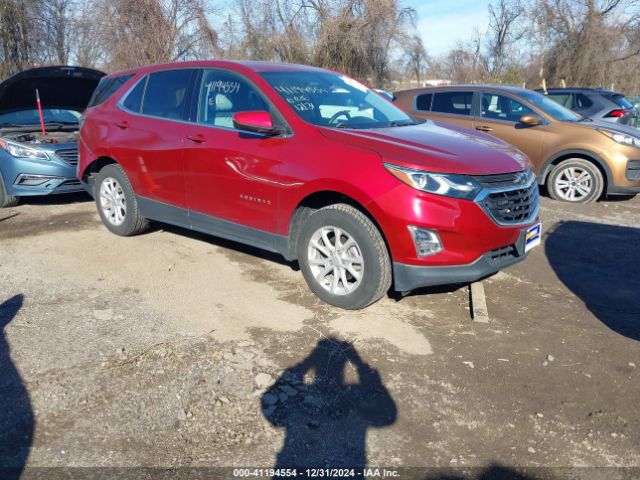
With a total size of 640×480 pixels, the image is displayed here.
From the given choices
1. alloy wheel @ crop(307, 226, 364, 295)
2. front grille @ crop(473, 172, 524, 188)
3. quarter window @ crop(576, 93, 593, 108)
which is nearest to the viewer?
front grille @ crop(473, 172, 524, 188)

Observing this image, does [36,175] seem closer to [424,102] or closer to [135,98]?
[135,98]

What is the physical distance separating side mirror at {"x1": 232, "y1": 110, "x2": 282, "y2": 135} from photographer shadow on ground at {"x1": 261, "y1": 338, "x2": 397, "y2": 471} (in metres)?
1.76

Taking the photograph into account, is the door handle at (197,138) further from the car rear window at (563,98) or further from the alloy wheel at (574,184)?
the car rear window at (563,98)

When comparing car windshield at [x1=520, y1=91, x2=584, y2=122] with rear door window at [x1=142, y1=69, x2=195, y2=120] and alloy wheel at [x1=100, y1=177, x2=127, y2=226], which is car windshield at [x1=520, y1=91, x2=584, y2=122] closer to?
rear door window at [x1=142, y1=69, x2=195, y2=120]

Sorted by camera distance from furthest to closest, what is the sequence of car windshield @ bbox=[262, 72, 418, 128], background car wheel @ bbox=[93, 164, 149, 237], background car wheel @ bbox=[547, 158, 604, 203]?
background car wheel @ bbox=[547, 158, 604, 203]
background car wheel @ bbox=[93, 164, 149, 237]
car windshield @ bbox=[262, 72, 418, 128]

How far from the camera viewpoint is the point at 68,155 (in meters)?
7.16

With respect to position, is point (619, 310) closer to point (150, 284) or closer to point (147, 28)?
point (150, 284)

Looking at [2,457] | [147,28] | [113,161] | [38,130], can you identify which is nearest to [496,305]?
[2,457]

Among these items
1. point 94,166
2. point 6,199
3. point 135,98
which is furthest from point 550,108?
point 6,199

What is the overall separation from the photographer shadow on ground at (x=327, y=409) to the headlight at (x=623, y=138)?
6.10m

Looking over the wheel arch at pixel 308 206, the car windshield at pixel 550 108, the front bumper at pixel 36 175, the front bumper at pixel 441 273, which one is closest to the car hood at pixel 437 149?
the wheel arch at pixel 308 206

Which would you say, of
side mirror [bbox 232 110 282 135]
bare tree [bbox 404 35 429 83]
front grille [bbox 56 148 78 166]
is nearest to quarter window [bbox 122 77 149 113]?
side mirror [bbox 232 110 282 135]

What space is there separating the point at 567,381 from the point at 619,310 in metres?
1.36

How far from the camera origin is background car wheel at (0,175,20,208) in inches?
280
